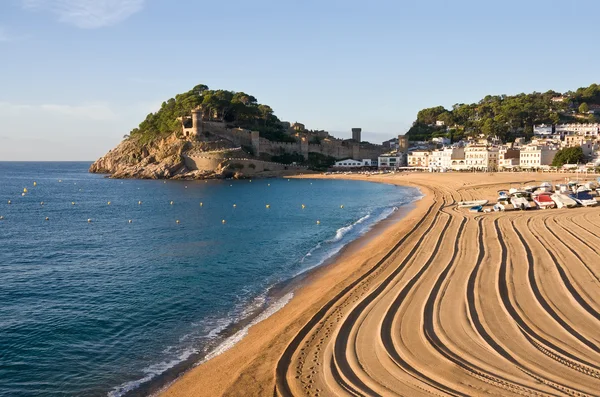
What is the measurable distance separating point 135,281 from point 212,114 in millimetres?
85093

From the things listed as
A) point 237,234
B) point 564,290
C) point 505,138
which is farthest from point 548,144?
point 564,290

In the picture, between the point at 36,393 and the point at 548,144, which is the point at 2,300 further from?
the point at 548,144

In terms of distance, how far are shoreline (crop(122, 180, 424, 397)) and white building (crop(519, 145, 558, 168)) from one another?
60592 millimetres

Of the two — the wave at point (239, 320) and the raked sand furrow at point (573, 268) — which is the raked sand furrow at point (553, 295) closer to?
the raked sand furrow at point (573, 268)

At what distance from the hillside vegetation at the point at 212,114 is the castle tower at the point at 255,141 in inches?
205

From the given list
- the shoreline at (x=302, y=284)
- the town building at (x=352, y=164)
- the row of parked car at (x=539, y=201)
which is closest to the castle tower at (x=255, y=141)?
the town building at (x=352, y=164)

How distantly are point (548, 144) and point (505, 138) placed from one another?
68.0 feet

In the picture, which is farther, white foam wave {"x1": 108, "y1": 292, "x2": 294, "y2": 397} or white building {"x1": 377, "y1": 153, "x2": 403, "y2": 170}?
white building {"x1": 377, "y1": 153, "x2": 403, "y2": 170}

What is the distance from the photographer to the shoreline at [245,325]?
452 inches

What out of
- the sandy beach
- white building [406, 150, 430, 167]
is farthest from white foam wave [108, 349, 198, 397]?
white building [406, 150, 430, 167]

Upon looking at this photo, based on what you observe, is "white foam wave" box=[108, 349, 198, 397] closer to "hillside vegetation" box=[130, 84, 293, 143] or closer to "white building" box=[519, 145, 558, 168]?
"white building" box=[519, 145, 558, 168]

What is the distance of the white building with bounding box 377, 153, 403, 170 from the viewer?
105188 millimetres

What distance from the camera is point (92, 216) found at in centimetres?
4125

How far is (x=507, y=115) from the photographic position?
11069cm
